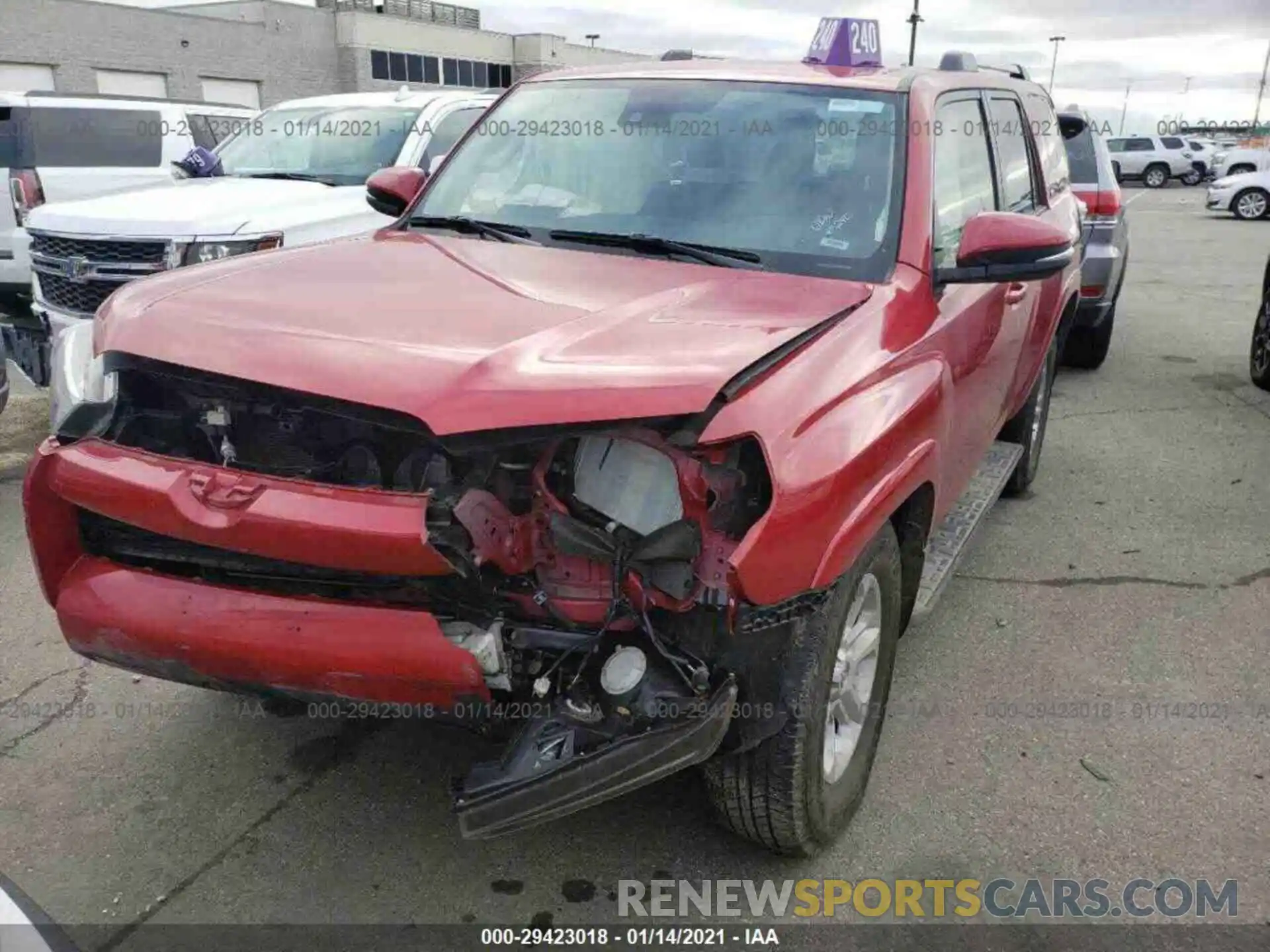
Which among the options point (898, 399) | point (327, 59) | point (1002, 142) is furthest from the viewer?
point (327, 59)

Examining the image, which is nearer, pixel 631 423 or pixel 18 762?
pixel 631 423

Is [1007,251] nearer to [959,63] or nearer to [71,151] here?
[959,63]

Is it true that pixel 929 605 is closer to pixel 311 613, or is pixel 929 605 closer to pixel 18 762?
pixel 311 613

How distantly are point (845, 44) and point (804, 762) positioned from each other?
2.81 meters

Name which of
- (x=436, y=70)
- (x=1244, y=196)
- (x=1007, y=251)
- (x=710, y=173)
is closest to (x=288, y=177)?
(x=710, y=173)

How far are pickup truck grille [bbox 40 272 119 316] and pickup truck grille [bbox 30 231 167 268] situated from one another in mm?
138

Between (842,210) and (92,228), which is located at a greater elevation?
(842,210)

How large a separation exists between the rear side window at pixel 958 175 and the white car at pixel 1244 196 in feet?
→ 76.3

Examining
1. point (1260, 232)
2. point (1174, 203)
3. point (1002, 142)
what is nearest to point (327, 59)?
point (1174, 203)

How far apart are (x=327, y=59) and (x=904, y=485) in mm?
48262

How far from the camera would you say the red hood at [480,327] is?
2.12 metres

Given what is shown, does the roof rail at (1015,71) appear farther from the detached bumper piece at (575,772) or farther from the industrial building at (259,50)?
the industrial building at (259,50)

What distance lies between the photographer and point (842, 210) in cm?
318

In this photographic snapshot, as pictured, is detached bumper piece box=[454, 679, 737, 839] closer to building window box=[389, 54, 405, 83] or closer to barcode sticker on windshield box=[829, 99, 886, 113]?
barcode sticker on windshield box=[829, 99, 886, 113]
